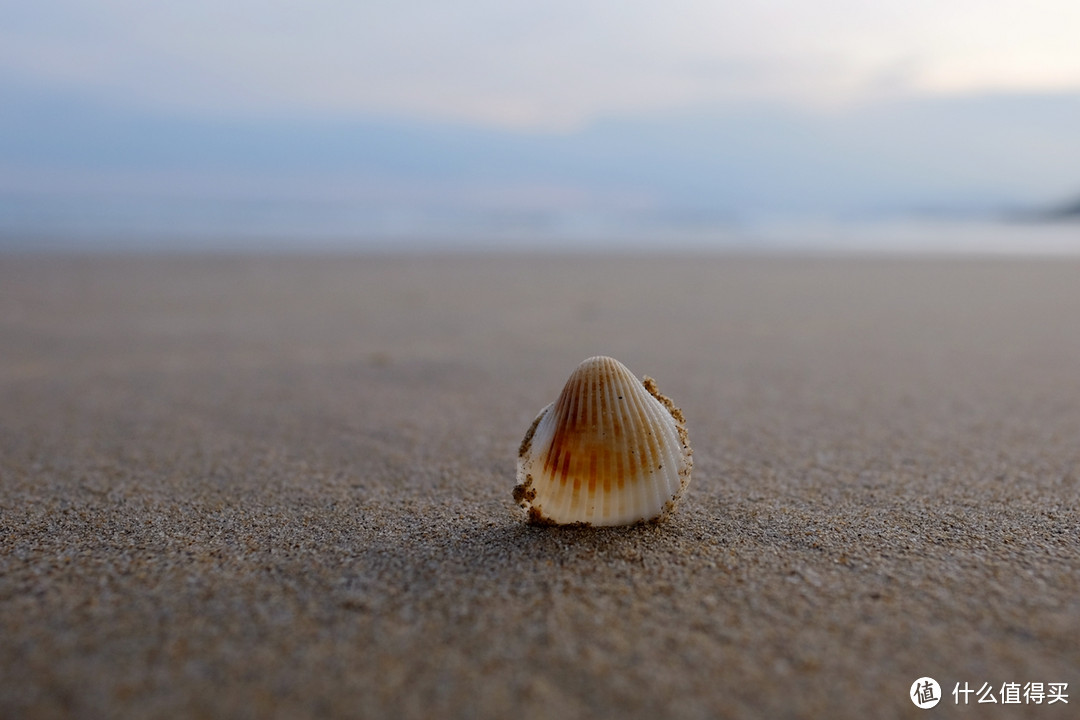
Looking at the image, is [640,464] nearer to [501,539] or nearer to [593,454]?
[593,454]

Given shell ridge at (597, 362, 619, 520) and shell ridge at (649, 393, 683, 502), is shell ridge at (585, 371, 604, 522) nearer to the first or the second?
shell ridge at (597, 362, 619, 520)

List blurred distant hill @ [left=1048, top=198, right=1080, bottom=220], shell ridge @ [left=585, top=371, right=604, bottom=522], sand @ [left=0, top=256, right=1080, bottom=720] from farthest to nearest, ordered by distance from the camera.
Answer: blurred distant hill @ [left=1048, top=198, right=1080, bottom=220] → shell ridge @ [left=585, top=371, right=604, bottom=522] → sand @ [left=0, top=256, right=1080, bottom=720]

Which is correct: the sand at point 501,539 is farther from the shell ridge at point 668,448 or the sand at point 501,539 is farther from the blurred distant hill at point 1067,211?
the blurred distant hill at point 1067,211

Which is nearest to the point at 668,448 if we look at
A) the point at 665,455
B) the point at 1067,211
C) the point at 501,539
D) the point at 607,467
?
the point at 665,455

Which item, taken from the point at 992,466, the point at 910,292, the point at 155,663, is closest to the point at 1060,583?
the point at 992,466

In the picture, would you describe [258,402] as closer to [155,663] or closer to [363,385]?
[363,385]

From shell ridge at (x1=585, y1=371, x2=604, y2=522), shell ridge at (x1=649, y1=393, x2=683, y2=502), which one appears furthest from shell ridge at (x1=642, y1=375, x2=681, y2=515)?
shell ridge at (x1=585, y1=371, x2=604, y2=522)
